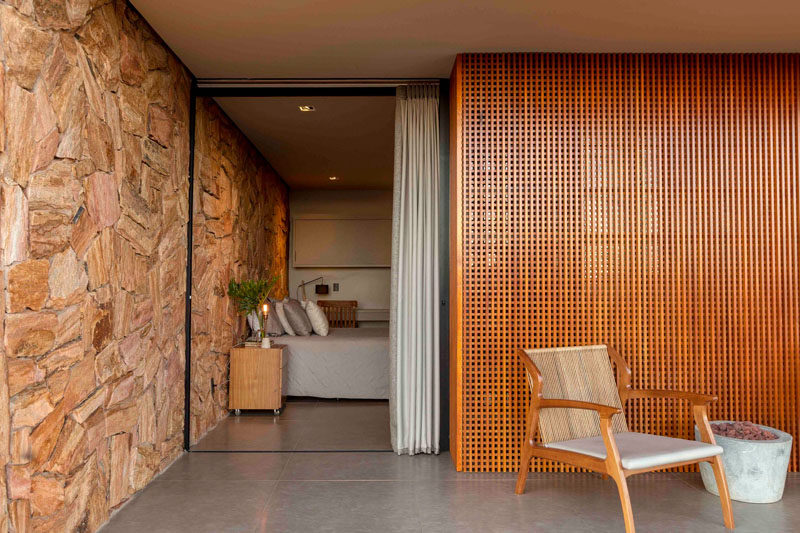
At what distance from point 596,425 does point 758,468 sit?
2.80 feet

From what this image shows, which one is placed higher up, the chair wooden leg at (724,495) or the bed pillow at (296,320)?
the bed pillow at (296,320)

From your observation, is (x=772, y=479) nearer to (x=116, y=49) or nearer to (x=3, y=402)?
(x=3, y=402)

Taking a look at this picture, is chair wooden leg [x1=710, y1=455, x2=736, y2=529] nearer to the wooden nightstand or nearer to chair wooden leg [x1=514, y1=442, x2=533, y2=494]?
chair wooden leg [x1=514, y1=442, x2=533, y2=494]

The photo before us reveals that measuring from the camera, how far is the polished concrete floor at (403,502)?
2850 millimetres

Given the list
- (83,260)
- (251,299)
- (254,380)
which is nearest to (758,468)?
(83,260)

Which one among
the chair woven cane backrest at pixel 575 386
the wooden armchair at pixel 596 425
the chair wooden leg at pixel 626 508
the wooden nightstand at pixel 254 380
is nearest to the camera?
the chair wooden leg at pixel 626 508

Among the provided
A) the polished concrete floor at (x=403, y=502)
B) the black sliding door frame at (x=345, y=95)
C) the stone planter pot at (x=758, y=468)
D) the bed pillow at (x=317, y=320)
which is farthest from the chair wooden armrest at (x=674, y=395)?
the bed pillow at (x=317, y=320)

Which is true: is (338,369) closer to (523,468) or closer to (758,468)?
(523,468)

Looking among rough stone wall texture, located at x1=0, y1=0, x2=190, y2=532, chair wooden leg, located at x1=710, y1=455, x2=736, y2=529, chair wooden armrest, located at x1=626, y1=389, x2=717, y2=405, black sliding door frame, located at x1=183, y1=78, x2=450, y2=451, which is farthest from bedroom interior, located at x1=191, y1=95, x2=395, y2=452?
chair wooden leg, located at x1=710, y1=455, x2=736, y2=529

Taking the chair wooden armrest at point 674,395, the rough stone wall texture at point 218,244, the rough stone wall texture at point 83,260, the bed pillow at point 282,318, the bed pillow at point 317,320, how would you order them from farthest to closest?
1. the bed pillow at point 317,320
2. the bed pillow at point 282,318
3. the rough stone wall texture at point 218,244
4. the chair wooden armrest at point 674,395
5. the rough stone wall texture at point 83,260

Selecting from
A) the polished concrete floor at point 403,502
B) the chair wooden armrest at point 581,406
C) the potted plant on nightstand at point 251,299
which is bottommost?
the polished concrete floor at point 403,502

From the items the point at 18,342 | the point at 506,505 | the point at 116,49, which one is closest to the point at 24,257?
the point at 18,342

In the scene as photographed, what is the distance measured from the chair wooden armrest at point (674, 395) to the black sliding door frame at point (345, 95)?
1.25 m

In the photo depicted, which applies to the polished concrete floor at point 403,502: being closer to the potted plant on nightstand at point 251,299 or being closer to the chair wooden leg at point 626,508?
the chair wooden leg at point 626,508
